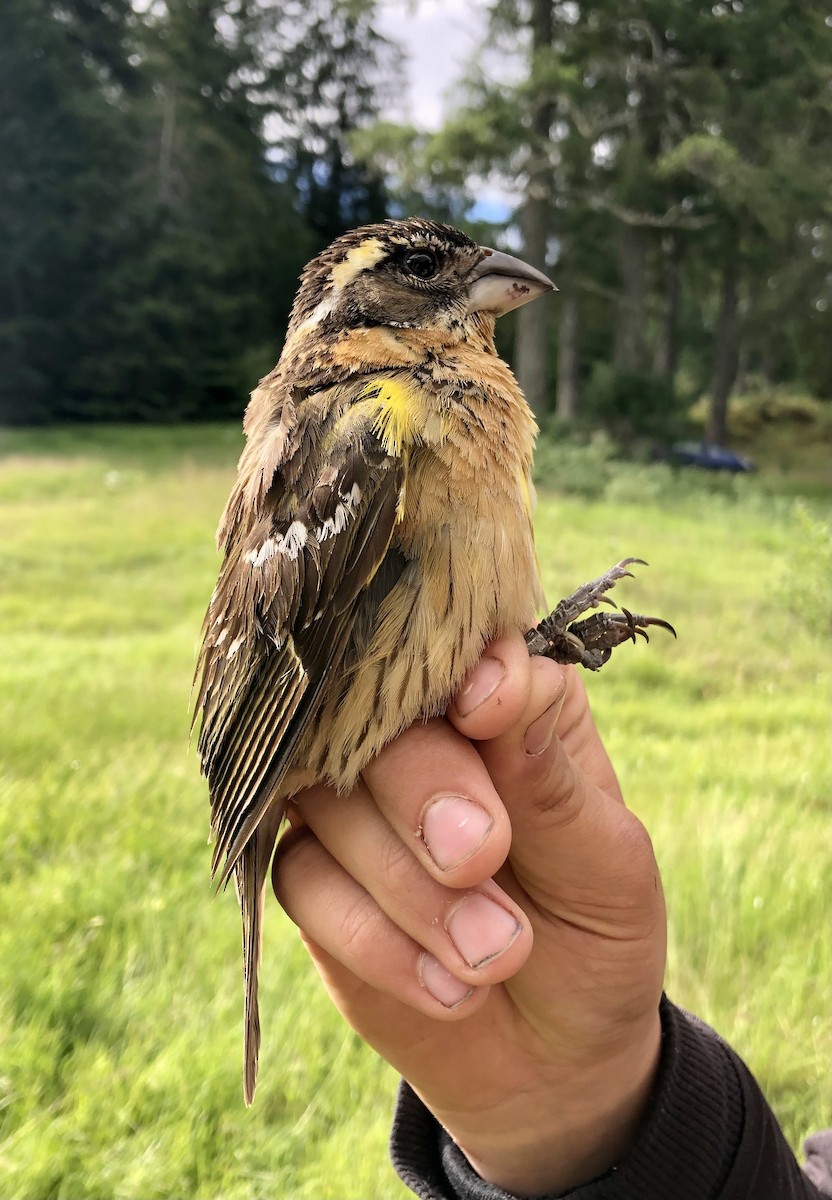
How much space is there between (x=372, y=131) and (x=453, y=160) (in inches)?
48.5

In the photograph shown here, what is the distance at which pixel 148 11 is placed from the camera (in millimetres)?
15078

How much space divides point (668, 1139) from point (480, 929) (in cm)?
59

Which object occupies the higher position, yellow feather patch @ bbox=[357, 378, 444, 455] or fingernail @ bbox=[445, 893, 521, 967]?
yellow feather patch @ bbox=[357, 378, 444, 455]

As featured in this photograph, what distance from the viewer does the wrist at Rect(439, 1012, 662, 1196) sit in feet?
5.05

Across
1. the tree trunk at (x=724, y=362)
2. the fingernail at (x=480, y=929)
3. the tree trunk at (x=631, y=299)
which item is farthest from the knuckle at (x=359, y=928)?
the tree trunk at (x=724, y=362)

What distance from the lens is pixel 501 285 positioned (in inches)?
75.3

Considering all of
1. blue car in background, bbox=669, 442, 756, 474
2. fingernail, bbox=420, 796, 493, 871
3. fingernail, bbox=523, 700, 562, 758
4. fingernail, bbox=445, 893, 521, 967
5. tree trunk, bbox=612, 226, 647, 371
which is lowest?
blue car in background, bbox=669, 442, 756, 474

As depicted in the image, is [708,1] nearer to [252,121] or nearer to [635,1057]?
[252,121]

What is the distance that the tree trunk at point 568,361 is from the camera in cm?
1680

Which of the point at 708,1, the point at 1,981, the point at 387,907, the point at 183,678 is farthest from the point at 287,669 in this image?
the point at 708,1

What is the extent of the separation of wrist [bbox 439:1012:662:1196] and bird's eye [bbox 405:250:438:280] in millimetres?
1744

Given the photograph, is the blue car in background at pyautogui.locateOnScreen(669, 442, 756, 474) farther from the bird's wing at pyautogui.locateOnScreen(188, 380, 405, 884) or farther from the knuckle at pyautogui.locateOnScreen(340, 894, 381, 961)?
the knuckle at pyautogui.locateOnScreen(340, 894, 381, 961)

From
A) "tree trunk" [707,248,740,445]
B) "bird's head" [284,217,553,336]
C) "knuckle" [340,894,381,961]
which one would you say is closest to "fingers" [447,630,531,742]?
"knuckle" [340,894,381,961]

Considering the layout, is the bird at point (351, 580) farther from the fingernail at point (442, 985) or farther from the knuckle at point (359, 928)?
the fingernail at point (442, 985)
